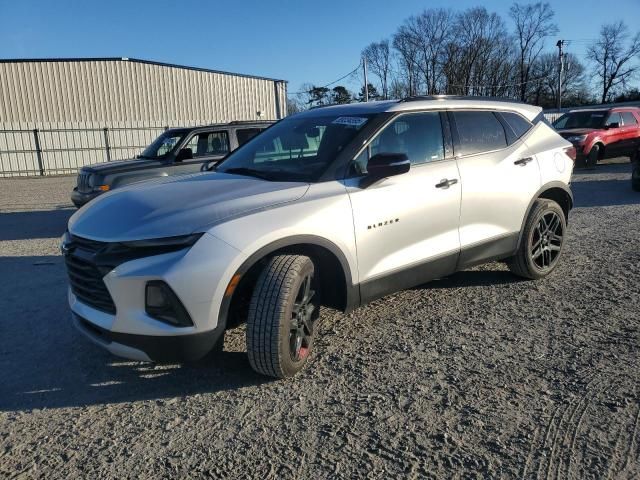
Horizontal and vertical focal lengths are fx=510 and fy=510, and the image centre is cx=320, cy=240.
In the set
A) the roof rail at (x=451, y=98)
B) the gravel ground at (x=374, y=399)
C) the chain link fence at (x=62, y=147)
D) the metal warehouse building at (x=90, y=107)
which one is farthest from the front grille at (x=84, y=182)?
the metal warehouse building at (x=90, y=107)

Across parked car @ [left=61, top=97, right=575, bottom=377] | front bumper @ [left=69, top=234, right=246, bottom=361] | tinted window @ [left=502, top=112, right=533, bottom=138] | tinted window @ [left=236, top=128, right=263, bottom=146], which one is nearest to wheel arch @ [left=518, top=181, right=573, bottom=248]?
parked car @ [left=61, top=97, right=575, bottom=377]

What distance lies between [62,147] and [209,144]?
1917cm

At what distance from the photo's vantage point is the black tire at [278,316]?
304cm

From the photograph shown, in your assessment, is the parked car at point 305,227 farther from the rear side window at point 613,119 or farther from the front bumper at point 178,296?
the rear side window at point 613,119

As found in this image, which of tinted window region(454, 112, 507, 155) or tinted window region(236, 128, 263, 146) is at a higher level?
tinted window region(236, 128, 263, 146)

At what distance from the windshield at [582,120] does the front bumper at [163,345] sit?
1649 centimetres

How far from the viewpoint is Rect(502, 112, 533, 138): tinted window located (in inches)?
194

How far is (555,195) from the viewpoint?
535 cm

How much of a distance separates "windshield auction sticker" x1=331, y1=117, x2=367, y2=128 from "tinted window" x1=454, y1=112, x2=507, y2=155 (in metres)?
1.00

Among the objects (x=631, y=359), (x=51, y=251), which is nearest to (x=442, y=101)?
(x=631, y=359)

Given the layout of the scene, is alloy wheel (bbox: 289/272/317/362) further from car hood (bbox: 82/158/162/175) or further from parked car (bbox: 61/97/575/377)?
car hood (bbox: 82/158/162/175)

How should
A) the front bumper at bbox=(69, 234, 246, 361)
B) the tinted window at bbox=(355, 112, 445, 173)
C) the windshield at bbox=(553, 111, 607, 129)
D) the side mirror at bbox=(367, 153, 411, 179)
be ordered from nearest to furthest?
the front bumper at bbox=(69, 234, 246, 361) → the side mirror at bbox=(367, 153, 411, 179) → the tinted window at bbox=(355, 112, 445, 173) → the windshield at bbox=(553, 111, 607, 129)

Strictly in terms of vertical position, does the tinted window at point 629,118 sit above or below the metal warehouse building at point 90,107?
below

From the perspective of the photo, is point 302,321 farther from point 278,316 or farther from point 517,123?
point 517,123
